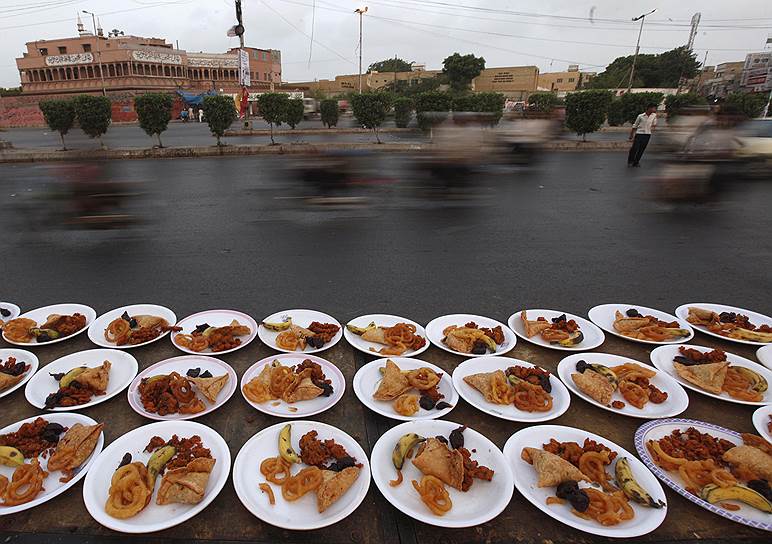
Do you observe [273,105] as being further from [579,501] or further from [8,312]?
[579,501]

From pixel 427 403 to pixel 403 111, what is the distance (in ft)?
67.9

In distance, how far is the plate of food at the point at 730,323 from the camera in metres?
3.07

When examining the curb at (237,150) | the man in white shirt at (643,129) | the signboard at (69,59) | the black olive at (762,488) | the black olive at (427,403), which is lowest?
the black olive at (427,403)

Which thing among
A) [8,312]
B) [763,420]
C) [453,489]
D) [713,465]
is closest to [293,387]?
[453,489]

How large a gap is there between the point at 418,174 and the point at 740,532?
8.24m

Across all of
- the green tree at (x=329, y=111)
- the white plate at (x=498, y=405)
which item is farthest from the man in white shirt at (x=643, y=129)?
the green tree at (x=329, y=111)

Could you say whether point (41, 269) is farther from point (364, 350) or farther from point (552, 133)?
point (552, 133)

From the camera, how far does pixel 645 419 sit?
236 cm

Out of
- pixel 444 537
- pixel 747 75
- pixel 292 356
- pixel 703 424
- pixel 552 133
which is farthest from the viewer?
pixel 747 75

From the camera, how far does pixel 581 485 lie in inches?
73.7

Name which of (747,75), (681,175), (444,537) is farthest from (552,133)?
(747,75)

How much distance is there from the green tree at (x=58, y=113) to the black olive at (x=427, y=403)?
57.7 ft

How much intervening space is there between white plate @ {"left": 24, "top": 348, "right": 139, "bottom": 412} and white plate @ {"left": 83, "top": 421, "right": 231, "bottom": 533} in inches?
20.4

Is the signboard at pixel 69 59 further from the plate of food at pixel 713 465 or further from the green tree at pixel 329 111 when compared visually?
the plate of food at pixel 713 465
